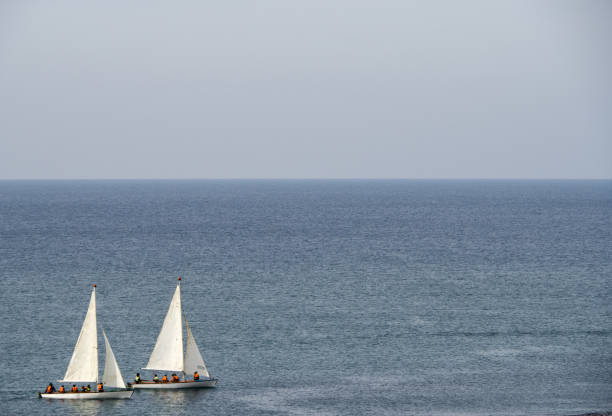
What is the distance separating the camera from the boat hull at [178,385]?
8225 cm

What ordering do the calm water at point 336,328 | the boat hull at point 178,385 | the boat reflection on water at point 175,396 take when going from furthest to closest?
the boat hull at point 178,385
the calm water at point 336,328
the boat reflection on water at point 175,396

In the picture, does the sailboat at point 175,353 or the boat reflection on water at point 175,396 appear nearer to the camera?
the boat reflection on water at point 175,396

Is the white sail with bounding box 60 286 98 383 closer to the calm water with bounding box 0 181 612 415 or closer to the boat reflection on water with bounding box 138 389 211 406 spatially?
the calm water with bounding box 0 181 612 415

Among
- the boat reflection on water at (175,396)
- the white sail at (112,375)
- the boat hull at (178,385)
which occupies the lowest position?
the boat reflection on water at (175,396)

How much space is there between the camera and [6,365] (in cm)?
8781

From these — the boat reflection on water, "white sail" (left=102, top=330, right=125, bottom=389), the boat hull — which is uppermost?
"white sail" (left=102, top=330, right=125, bottom=389)

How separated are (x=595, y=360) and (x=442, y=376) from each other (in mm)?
17529

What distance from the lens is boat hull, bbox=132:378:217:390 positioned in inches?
3238

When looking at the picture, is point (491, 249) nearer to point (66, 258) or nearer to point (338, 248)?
point (338, 248)

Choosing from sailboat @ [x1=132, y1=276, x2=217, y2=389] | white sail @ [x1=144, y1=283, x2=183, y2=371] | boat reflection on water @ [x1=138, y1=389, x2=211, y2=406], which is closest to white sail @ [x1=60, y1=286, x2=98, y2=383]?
boat reflection on water @ [x1=138, y1=389, x2=211, y2=406]

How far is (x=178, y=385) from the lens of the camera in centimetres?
8288

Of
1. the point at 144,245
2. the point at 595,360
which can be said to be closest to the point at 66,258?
the point at 144,245

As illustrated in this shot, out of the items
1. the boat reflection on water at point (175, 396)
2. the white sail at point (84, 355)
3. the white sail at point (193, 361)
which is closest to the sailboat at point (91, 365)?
the white sail at point (84, 355)

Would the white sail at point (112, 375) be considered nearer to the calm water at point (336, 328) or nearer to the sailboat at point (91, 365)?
the sailboat at point (91, 365)
